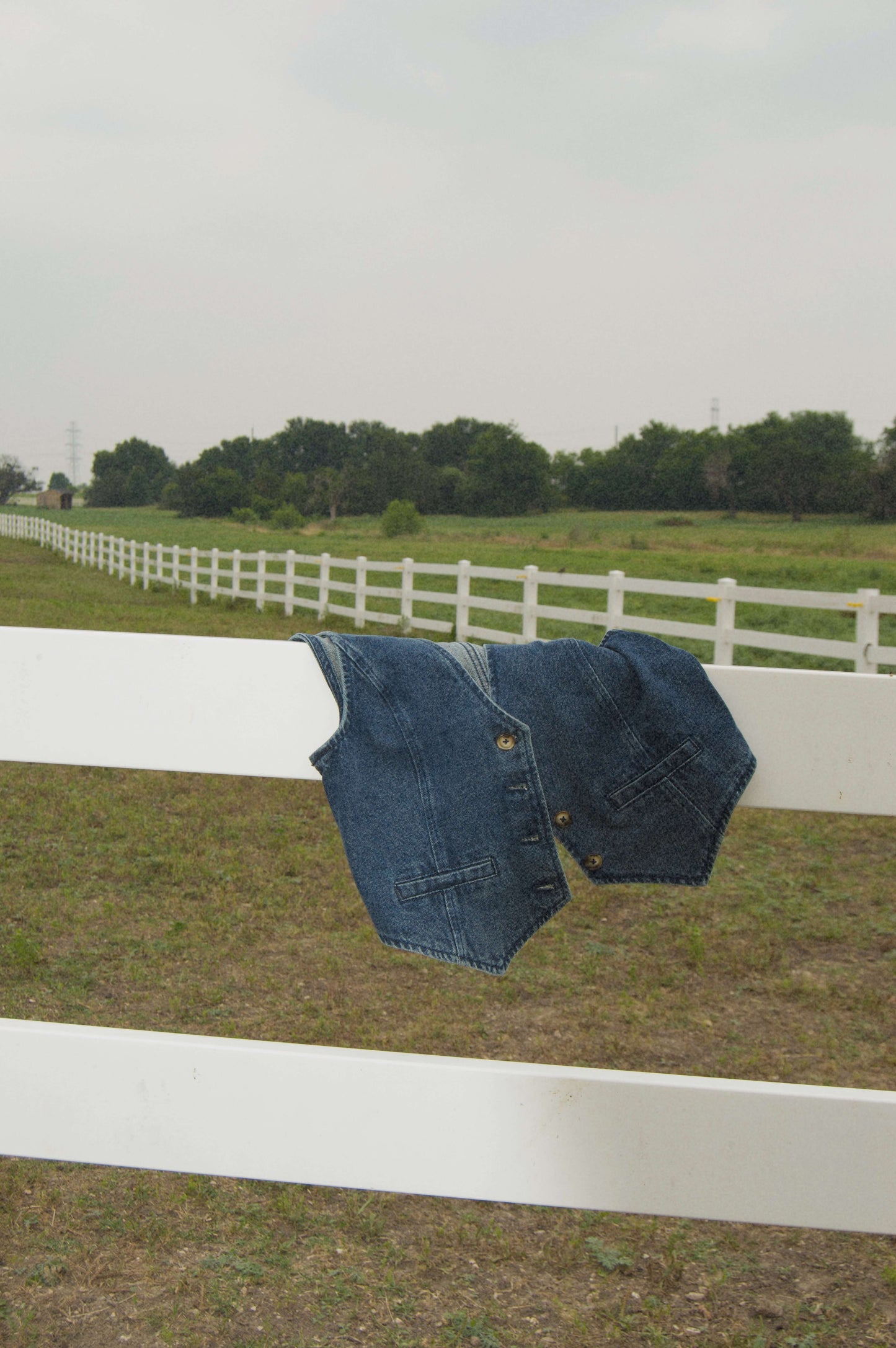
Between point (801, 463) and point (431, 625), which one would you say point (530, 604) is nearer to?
point (431, 625)

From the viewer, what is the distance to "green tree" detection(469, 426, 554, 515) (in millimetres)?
29891

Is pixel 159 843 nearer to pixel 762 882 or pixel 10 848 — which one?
pixel 10 848

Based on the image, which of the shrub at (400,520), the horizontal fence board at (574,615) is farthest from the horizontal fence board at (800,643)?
the shrub at (400,520)

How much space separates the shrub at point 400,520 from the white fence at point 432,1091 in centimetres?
2525

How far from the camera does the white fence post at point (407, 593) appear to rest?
13.1m

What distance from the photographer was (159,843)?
16.0 ft

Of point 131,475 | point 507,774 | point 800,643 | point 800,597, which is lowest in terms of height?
point 800,643

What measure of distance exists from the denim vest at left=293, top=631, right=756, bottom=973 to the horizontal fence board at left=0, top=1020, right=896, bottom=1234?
0.15 meters

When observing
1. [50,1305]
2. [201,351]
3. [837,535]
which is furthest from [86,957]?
[201,351]

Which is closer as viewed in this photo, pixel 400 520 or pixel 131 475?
pixel 400 520

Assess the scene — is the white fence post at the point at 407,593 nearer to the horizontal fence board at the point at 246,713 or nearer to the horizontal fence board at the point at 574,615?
the horizontal fence board at the point at 574,615

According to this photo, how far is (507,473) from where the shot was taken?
31078 mm

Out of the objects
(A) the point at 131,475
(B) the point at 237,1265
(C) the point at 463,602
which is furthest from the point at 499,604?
(A) the point at 131,475

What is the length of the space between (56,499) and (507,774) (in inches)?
1526
